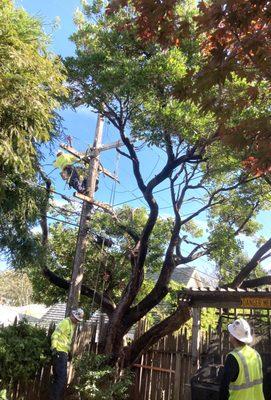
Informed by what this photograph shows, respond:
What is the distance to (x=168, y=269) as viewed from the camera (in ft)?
41.1

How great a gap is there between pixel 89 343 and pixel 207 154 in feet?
19.8

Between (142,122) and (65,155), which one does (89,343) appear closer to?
(65,155)

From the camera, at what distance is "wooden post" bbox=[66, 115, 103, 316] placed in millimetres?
11680

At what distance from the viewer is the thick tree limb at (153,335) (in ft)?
37.6

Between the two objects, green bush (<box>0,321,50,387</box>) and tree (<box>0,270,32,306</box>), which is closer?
green bush (<box>0,321,50,387</box>)

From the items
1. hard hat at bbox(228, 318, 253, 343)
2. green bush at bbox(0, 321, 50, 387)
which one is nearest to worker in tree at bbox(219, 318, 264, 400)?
hard hat at bbox(228, 318, 253, 343)

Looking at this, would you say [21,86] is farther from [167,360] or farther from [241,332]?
[167,360]

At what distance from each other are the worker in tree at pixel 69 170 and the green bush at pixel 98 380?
Result: 4540 mm

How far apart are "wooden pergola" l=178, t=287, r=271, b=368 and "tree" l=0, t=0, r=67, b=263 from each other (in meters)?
4.89

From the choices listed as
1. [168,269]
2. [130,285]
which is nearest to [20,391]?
[130,285]

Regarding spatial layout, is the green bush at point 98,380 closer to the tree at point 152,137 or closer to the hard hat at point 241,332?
the tree at point 152,137

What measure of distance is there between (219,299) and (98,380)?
3522 millimetres

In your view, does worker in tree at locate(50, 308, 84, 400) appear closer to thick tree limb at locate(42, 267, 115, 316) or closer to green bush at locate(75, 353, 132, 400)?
green bush at locate(75, 353, 132, 400)

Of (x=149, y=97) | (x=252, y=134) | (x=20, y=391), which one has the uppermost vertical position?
(x=149, y=97)
